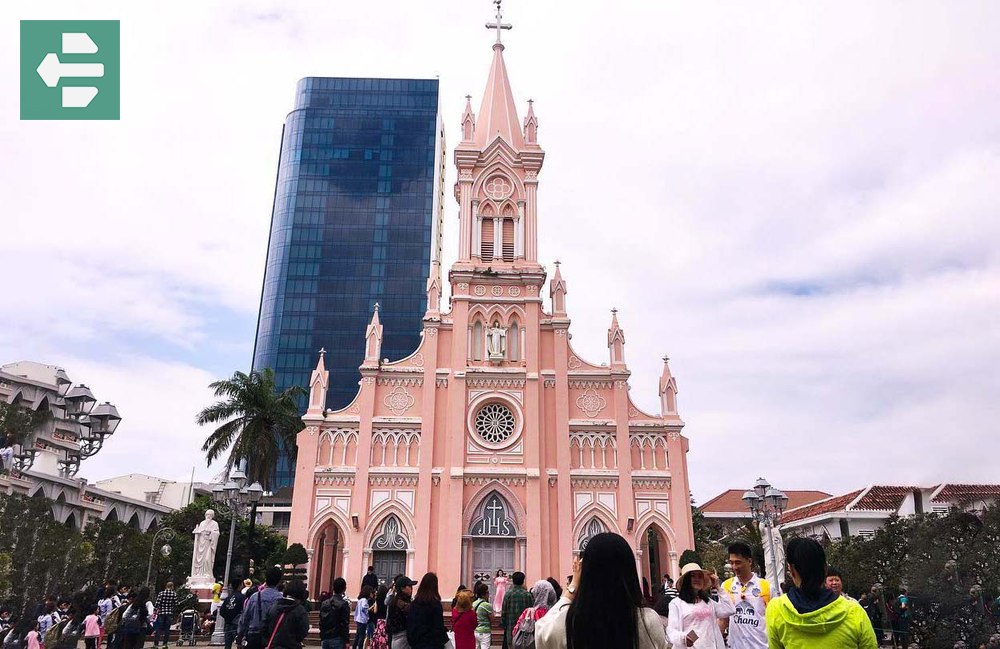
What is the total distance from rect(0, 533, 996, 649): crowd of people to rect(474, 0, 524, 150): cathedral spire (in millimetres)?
26990

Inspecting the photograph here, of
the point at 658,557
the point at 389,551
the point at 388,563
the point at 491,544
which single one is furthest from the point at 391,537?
the point at 658,557

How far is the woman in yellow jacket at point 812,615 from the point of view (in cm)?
412

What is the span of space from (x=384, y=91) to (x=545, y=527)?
7240cm

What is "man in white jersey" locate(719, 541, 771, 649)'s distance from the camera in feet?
20.7

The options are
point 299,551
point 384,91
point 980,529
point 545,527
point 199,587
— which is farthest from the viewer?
point 384,91

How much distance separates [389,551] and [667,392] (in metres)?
13.4

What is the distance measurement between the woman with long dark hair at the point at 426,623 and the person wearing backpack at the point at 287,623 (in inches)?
41.7

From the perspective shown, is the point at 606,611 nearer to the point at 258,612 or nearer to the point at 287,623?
the point at 287,623

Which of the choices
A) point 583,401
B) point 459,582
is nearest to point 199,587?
point 459,582

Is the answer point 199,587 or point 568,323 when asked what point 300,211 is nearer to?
point 568,323

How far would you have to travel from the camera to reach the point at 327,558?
31.3 meters

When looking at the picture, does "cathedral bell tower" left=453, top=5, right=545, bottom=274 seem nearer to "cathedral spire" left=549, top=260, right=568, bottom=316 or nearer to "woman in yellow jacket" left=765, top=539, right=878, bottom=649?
"cathedral spire" left=549, top=260, right=568, bottom=316

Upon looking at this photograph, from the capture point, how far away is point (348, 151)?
86.2 m

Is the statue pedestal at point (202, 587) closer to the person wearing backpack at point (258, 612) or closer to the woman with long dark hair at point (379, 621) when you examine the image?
the woman with long dark hair at point (379, 621)
